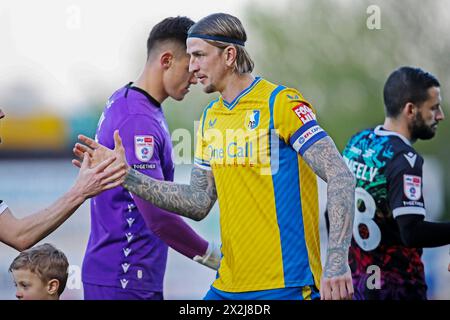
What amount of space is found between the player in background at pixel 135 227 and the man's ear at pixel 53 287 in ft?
1.14

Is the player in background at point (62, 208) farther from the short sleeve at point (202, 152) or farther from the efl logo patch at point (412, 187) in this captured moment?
the efl logo patch at point (412, 187)

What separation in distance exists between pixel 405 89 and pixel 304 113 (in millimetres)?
1748

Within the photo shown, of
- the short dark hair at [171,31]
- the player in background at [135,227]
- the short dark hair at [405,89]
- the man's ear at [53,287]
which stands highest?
the short dark hair at [171,31]

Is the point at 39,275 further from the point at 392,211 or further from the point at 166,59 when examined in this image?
the point at 392,211

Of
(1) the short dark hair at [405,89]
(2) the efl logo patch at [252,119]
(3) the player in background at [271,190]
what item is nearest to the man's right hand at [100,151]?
(3) the player in background at [271,190]

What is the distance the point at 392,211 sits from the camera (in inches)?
211

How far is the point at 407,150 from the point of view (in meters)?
5.44

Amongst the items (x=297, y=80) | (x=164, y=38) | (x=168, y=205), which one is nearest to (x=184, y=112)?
(x=297, y=80)

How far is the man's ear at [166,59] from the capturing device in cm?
556

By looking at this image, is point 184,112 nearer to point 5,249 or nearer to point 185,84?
point 5,249

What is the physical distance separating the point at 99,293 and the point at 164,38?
5.37 feet

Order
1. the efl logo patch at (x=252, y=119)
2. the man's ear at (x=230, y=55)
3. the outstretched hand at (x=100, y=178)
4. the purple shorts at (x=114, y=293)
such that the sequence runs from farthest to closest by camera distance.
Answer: the purple shorts at (x=114, y=293) < the man's ear at (x=230, y=55) < the outstretched hand at (x=100, y=178) < the efl logo patch at (x=252, y=119)

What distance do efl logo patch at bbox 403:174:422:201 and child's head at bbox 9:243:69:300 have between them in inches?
80.4

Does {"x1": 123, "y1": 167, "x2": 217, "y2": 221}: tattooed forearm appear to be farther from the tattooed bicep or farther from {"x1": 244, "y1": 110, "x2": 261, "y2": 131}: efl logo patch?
{"x1": 244, "y1": 110, "x2": 261, "y2": 131}: efl logo patch
